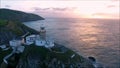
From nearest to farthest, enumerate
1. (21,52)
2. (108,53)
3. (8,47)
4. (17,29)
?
(21,52) < (8,47) < (108,53) < (17,29)

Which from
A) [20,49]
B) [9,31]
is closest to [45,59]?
[20,49]

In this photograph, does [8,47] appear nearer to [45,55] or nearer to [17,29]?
[45,55]

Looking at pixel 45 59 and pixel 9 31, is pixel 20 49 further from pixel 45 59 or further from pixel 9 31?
pixel 9 31

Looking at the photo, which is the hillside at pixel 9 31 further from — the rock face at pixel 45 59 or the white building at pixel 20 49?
the rock face at pixel 45 59

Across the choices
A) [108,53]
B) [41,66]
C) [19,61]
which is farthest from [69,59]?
[108,53]

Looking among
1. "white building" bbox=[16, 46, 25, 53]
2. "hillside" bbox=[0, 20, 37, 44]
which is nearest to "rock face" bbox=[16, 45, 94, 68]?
"white building" bbox=[16, 46, 25, 53]

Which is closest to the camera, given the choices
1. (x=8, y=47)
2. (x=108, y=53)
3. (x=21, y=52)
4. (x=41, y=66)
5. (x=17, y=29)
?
(x=41, y=66)

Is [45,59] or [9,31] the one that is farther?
[9,31]

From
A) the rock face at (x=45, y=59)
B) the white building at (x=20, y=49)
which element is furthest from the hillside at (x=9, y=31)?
the rock face at (x=45, y=59)

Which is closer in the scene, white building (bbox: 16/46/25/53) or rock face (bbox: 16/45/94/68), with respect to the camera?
rock face (bbox: 16/45/94/68)

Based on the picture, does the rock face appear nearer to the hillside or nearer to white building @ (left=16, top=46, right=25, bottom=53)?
white building @ (left=16, top=46, right=25, bottom=53)

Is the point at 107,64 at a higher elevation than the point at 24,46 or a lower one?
lower
